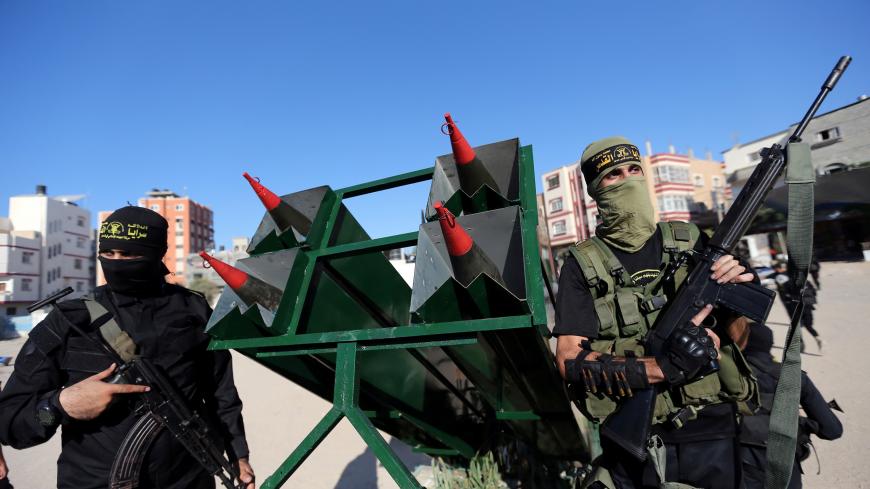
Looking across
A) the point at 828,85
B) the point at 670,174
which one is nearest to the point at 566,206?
the point at 670,174

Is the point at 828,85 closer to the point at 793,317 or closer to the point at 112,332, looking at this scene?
the point at 793,317

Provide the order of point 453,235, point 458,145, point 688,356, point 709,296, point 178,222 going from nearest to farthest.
→ point 453,235
point 688,356
point 709,296
point 458,145
point 178,222

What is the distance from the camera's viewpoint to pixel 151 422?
2.25 metres

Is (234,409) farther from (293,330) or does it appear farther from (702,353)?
(702,353)

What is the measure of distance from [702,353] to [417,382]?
1879 mm

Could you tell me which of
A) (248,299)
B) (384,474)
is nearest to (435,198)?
(248,299)

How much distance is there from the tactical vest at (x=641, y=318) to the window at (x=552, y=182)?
134ft

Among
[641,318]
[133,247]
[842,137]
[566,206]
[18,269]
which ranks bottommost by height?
[641,318]

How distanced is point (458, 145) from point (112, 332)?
1975mm

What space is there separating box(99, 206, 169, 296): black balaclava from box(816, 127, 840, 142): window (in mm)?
37567

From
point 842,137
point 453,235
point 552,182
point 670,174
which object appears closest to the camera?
point 453,235

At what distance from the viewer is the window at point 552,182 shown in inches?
1639

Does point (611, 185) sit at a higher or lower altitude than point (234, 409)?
higher

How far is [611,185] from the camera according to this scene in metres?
2.28
